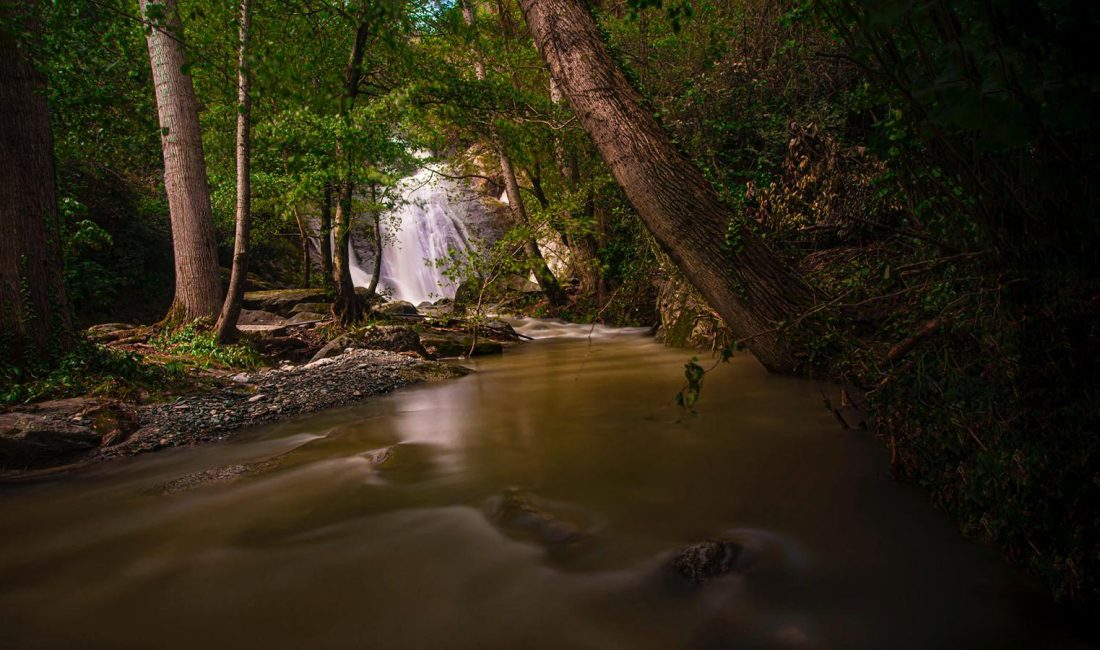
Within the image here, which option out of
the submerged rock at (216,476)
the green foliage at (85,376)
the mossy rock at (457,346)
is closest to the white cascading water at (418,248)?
the mossy rock at (457,346)

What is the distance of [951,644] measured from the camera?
1994 millimetres

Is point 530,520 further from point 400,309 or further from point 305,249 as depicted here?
point 305,249

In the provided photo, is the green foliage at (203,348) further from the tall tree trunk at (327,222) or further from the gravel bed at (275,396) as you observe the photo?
the tall tree trunk at (327,222)

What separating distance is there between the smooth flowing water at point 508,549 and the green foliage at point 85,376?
1.45 meters

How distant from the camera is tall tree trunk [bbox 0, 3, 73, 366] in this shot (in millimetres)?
5215

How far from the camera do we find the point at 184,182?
8.60 metres

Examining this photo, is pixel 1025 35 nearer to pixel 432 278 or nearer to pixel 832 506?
pixel 832 506

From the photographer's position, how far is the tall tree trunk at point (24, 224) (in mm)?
5215

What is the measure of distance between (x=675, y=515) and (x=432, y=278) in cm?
1894

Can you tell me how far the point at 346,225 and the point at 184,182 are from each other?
9.36 feet

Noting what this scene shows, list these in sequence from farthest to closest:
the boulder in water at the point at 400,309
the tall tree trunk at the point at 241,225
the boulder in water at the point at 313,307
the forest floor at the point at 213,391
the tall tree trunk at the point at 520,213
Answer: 1. the tall tree trunk at the point at 520,213
2. the boulder in water at the point at 400,309
3. the boulder in water at the point at 313,307
4. the tall tree trunk at the point at 241,225
5. the forest floor at the point at 213,391

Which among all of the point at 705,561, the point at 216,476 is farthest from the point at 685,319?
the point at 705,561

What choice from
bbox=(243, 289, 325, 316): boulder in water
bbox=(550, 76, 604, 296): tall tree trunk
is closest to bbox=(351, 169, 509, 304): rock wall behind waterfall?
bbox=(550, 76, 604, 296): tall tree trunk

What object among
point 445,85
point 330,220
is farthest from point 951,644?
point 330,220
